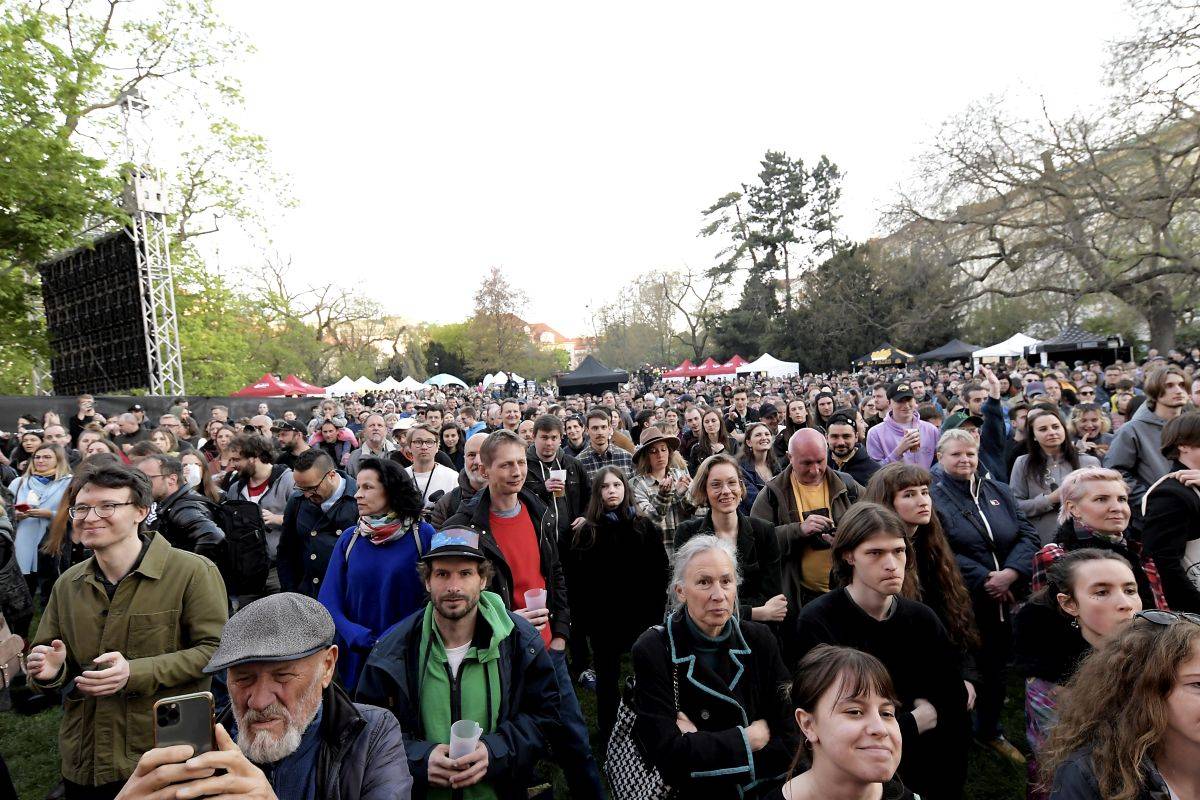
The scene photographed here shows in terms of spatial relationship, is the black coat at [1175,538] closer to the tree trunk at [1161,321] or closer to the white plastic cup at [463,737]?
the white plastic cup at [463,737]

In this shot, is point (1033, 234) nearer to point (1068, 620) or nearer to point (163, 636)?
point (1068, 620)

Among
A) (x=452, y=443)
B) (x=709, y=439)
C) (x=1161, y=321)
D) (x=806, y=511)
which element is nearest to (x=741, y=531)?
(x=806, y=511)

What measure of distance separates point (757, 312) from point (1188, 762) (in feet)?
150

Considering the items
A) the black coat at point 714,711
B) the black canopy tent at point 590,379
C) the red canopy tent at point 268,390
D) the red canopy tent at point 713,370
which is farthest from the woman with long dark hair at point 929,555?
the red canopy tent at point 713,370

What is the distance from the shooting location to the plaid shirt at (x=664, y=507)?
13.6ft

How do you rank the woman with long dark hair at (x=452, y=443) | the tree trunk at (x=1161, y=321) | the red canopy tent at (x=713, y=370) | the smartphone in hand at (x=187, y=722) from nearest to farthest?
the smartphone in hand at (x=187, y=722), the woman with long dark hair at (x=452, y=443), the tree trunk at (x=1161, y=321), the red canopy tent at (x=713, y=370)

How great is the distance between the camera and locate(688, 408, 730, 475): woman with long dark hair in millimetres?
7172

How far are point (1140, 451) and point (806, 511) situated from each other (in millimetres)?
2556

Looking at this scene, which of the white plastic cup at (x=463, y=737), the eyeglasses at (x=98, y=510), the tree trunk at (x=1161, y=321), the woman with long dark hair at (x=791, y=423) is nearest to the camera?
the white plastic cup at (x=463, y=737)

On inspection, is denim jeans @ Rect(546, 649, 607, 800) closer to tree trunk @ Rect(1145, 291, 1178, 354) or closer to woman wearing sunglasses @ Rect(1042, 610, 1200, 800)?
woman wearing sunglasses @ Rect(1042, 610, 1200, 800)

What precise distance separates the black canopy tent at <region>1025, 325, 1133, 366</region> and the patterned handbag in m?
29.2

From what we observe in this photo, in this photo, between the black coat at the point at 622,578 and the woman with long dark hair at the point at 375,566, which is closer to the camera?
A: the woman with long dark hair at the point at 375,566

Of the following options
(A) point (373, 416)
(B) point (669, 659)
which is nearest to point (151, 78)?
(A) point (373, 416)

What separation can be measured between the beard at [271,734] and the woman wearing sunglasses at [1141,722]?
6.57 feet
